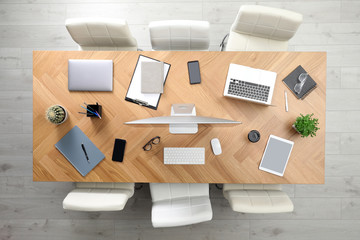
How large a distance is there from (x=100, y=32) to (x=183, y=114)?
34.6 inches

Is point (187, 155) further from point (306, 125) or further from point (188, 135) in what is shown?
point (306, 125)

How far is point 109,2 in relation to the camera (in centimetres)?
230

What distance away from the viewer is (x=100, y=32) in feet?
5.32

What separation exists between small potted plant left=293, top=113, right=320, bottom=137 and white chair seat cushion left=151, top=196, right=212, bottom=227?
33.9 inches

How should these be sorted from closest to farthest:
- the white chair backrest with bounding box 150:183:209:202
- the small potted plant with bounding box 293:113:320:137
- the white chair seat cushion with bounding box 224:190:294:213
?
1. the small potted plant with bounding box 293:113:320:137
2. the white chair seat cushion with bounding box 224:190:294:213
3. the white chair backrest with bounding box 150:183:209:202

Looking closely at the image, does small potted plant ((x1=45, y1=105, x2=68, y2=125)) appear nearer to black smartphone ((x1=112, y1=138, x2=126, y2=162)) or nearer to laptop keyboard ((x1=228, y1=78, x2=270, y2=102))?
black smartphone ((x1=112, y1=138, x2=126, y2=162))

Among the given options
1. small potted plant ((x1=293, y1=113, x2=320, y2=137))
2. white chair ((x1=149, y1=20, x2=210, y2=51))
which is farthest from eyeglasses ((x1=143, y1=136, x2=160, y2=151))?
small potted plant ((x1=293, y1=113, x2=320, y2=137))

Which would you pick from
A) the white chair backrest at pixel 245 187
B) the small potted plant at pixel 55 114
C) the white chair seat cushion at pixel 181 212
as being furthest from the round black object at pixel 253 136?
the small potted plant at pixel 55 114

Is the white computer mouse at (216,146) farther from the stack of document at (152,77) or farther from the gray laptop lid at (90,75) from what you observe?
the gray laptop lid at (90,75)

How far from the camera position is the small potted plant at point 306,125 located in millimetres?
1454

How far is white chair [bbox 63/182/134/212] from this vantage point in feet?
4.97

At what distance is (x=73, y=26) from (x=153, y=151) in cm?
109

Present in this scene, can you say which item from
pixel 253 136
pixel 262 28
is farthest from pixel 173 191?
pixel 262 28

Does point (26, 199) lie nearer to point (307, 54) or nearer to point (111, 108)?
point (111, 108)
